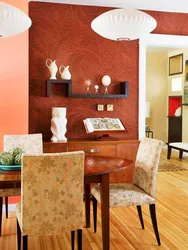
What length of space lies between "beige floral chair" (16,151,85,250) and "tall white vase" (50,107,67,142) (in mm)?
1947

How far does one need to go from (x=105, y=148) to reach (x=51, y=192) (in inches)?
81.8

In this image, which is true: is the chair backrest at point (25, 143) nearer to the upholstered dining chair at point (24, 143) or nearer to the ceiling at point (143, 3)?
the upholstered dining chair at point (24, 143)

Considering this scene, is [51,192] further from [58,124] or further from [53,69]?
[53,69]

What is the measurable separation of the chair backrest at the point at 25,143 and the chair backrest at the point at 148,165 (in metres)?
1.13

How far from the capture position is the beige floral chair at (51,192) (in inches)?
86.1

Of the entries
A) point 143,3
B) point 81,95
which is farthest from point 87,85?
point 143,3

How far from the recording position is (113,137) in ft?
15.2

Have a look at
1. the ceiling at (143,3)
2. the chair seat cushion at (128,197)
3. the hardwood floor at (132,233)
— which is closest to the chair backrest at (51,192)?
the chair seat cushion at (128,197)

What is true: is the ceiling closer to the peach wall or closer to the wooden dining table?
the peach wall

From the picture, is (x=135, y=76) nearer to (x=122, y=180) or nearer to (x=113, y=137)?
(x=113, y=137)

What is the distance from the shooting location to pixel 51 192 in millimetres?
2266

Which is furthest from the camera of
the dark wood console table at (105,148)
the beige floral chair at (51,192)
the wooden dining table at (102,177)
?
the dark wood console table at (105,148)

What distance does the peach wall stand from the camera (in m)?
3.85

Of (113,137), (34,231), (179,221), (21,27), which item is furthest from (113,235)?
(21,27)
